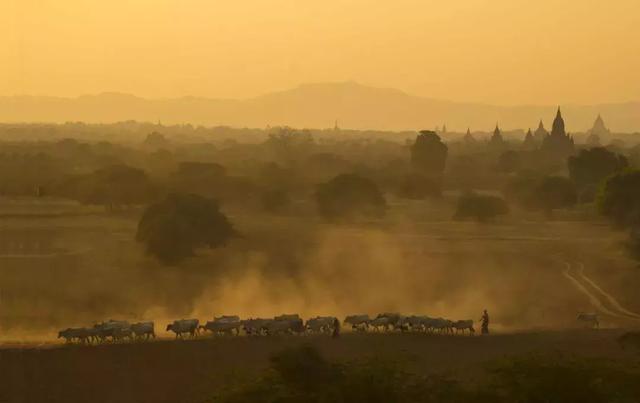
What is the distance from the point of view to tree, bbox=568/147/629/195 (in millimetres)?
80562

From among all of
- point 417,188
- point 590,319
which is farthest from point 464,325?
point 417,188

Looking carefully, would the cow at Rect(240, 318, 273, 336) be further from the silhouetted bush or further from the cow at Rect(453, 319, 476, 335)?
the silhouetted bush

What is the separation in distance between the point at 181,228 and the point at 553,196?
3481cm

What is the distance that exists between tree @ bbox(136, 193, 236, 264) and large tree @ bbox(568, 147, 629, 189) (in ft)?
138

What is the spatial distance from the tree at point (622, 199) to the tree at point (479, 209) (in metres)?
7.79

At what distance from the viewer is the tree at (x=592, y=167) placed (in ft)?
264

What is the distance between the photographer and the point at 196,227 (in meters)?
46.2

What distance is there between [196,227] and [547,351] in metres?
24.9

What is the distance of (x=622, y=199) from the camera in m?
55.8

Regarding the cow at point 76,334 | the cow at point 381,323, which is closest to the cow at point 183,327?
the cow at point 76,334

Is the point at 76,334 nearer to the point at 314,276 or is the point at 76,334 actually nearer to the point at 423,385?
the point at 423,385

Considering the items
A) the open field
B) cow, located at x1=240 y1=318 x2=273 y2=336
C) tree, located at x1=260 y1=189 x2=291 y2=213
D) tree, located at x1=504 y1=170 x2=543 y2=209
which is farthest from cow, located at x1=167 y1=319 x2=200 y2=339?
tree, located at x1=504 y1=170 x2=543 y2=209

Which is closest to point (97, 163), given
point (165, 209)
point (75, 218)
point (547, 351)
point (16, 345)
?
point (75, 218)

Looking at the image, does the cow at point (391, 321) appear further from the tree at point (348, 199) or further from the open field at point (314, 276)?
the tree at point (348, 199)
